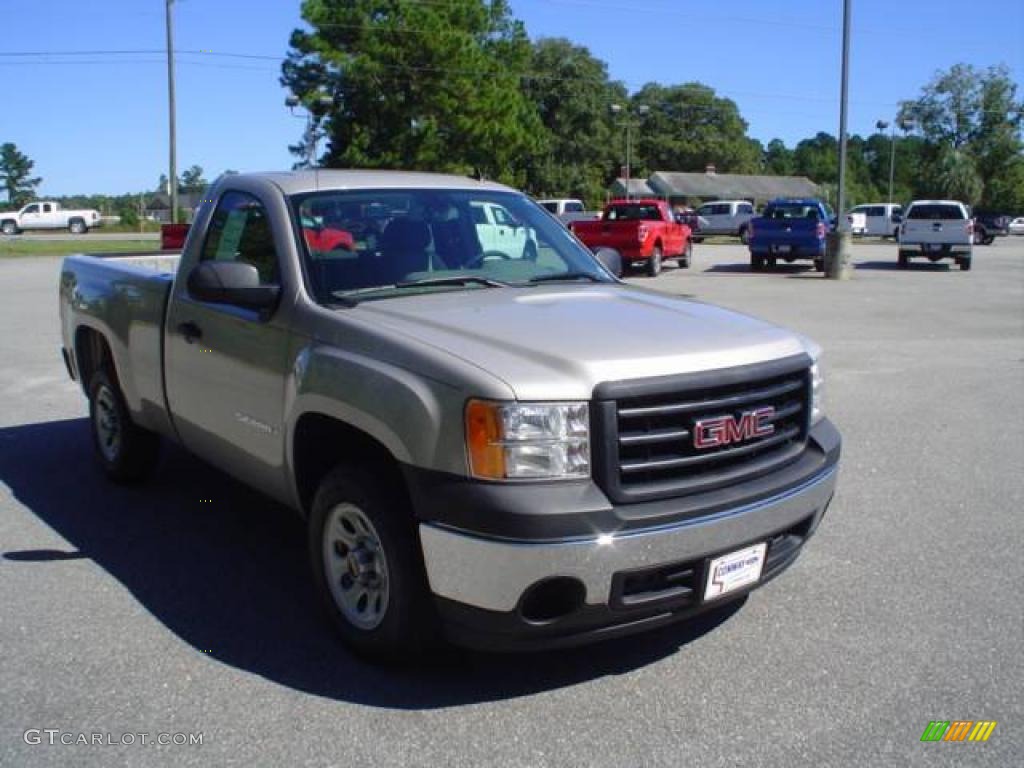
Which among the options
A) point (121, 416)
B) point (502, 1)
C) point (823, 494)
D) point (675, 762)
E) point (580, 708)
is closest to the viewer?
point (675, 762)

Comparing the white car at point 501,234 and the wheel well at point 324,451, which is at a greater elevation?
the white car at point 501,234

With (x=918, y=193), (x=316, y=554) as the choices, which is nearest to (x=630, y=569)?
(x=316, y=554)

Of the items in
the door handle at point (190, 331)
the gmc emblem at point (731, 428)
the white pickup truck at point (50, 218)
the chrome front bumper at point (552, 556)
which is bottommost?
the chrome front bumper at point (552, 556)

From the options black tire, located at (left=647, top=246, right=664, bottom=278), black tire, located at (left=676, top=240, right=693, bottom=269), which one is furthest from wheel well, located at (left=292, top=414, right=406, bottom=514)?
black tire, located at (left=676, top=240, right=693, bottom=269)

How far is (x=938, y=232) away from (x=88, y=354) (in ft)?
86.2

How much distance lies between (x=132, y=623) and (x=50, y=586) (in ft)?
2.19

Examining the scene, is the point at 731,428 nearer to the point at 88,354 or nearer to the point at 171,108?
the point at 88,354

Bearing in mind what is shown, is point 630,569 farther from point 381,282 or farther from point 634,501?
point 381,282

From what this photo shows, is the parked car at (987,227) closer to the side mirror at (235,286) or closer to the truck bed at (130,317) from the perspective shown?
the truck bed at (130,317)

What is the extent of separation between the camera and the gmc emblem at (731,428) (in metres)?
3.41

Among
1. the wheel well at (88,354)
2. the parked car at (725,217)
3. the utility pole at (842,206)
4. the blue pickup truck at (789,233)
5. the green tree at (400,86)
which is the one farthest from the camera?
the parked car at (725,217)

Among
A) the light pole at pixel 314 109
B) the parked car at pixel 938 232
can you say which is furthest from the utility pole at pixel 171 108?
the parked car at pixel 938 232

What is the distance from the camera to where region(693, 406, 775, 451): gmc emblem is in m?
3.41

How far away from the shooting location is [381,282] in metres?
4.36
